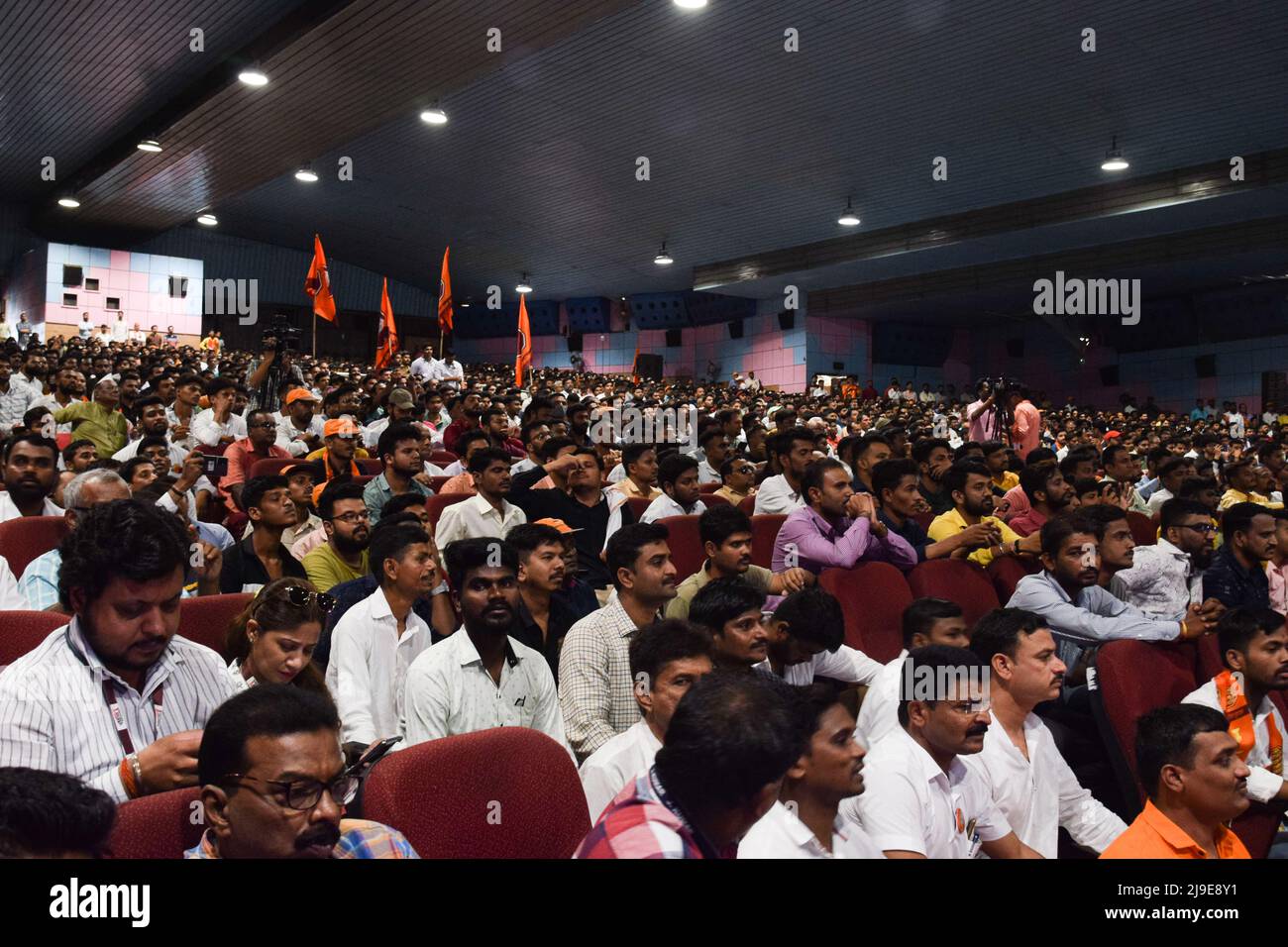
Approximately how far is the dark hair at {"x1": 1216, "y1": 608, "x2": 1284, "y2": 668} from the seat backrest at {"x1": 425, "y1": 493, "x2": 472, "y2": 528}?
3.27 metres

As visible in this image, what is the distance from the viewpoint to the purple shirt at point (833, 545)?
3867mm

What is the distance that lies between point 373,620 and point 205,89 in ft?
35.6

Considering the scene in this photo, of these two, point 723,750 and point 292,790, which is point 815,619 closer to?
point 723,750

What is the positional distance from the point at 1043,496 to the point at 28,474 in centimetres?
482

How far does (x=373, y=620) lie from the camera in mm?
2834

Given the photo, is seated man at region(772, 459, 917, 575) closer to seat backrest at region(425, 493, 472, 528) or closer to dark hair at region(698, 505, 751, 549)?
dark hair at region(698, 505, 751, 549)

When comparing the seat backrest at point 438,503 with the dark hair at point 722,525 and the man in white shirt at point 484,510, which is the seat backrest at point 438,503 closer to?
the man in white shirt at point 484,510

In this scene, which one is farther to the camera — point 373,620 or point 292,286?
point 292,286

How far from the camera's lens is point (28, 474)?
12.9 feet

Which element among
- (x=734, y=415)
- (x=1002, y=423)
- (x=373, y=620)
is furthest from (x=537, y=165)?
(x=373, y=620)

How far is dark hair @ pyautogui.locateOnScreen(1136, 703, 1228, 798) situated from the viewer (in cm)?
227

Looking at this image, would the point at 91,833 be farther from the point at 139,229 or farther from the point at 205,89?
the point at 139,229

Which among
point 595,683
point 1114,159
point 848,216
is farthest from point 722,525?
point 848,216

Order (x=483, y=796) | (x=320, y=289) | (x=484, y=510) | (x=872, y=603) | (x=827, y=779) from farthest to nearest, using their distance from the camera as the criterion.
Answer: (x=320, y=289), (x=484, y=510), (x=872, y=603), (x=827, y=779), (x=483, y=796)
